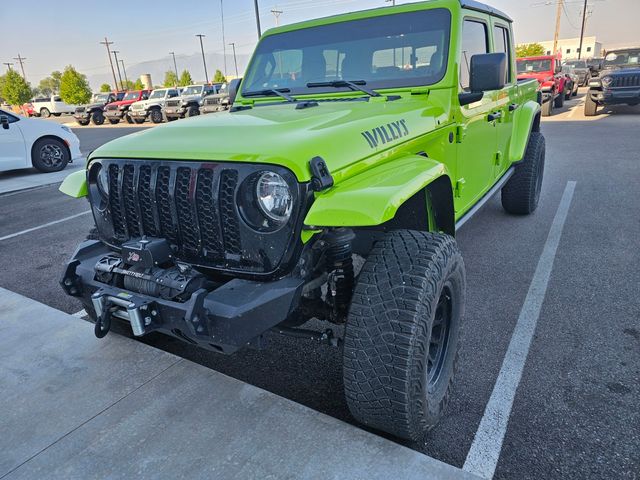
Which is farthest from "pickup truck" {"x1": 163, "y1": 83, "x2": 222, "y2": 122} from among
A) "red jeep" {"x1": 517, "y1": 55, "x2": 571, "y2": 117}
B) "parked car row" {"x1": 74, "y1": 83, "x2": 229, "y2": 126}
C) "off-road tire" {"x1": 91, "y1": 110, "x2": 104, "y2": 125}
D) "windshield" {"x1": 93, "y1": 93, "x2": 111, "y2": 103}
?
"red jeep" {"x1": 517, "y1": 55, "x2": 571, "y2": 117}

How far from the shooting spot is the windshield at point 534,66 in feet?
50.1

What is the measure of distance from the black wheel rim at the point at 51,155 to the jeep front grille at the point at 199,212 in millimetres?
9006

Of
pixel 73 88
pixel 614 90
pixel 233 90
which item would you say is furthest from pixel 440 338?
pixel 73 88

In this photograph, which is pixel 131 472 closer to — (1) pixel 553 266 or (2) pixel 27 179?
(1) pixel 553 266

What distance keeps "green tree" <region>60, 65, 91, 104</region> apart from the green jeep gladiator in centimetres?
5235

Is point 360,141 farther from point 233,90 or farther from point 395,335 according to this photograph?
point 233,90

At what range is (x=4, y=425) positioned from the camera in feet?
7.75

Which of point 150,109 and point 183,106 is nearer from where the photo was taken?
point 183,106

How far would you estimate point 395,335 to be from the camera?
192 cm

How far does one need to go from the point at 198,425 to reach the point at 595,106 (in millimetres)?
15737

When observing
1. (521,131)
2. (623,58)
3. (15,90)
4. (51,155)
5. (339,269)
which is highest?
(15,90)

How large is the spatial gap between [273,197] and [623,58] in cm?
1850

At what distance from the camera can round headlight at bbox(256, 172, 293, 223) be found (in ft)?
6.51

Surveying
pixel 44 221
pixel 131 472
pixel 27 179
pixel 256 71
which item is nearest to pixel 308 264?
pixel 131 472
